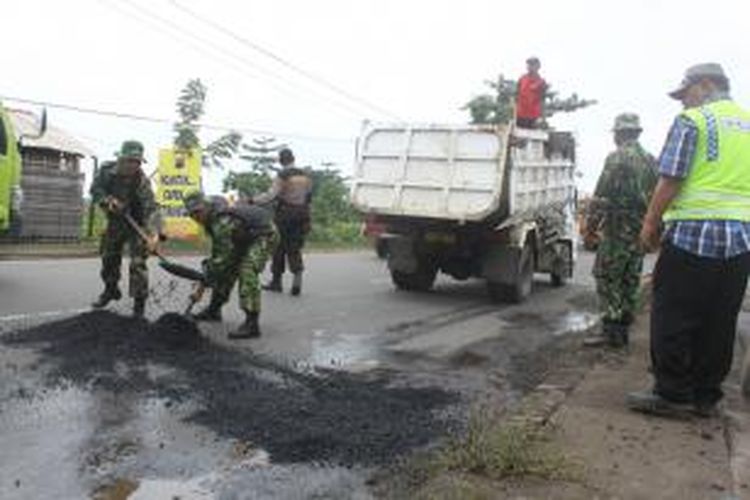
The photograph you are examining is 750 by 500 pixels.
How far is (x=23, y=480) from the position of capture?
5.10 m

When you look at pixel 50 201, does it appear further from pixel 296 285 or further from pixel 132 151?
pixel 132 151

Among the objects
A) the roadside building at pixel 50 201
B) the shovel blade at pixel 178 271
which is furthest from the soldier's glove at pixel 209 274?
the roadside building at pixel 50 201

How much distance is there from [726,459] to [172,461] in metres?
2.71

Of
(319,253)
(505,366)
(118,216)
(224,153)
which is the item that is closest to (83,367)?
(118,216)

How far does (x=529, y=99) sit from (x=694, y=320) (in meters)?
10.1

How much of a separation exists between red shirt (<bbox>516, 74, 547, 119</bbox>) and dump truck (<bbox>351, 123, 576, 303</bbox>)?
3.97 feet

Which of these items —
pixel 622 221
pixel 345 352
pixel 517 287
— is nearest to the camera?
pixel 345 352

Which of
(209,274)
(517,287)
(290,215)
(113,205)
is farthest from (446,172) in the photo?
(113,205)

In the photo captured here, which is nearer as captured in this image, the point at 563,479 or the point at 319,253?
the point at 563,479

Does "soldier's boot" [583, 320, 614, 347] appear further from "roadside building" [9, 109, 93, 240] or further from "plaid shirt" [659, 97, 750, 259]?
"roadside building" [9, 109, 93, 240]

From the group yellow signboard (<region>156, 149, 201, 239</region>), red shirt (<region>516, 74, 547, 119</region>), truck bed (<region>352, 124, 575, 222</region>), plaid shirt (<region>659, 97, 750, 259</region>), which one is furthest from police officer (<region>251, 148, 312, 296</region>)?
yellow signboard (<region>156, 149, 201, 239</region>)

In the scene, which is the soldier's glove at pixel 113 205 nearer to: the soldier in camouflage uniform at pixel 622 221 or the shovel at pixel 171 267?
the shovel at pixel 171 267

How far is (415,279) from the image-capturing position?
1505cm

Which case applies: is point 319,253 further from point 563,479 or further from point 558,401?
point 563,479
